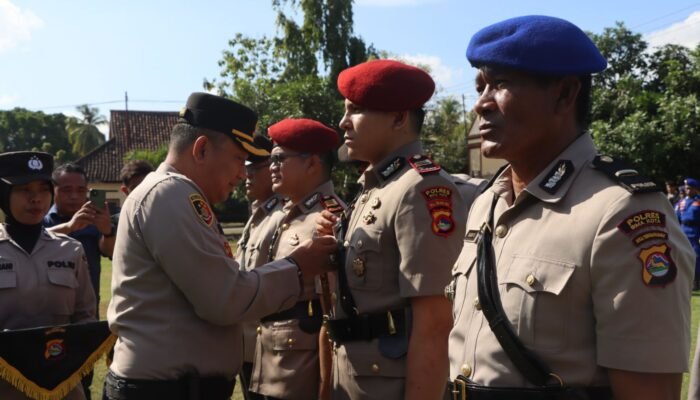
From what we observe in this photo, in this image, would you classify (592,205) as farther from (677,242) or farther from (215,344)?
(215,344)

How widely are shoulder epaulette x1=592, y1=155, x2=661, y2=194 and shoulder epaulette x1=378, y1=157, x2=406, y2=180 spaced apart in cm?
116

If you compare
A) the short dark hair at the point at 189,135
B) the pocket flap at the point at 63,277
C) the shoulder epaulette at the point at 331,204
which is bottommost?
the pocket flap at the point at 63,277

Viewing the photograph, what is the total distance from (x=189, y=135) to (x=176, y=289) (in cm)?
69

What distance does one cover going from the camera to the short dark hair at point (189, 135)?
3035mm

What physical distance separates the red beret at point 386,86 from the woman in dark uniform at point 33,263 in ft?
7.00

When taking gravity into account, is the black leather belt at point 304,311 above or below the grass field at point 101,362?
above

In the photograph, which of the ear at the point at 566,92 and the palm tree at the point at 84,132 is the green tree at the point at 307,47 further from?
the palm tree at the point at 84,132

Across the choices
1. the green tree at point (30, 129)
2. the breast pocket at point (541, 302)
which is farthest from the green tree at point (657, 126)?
the green tree at point (30, 129)

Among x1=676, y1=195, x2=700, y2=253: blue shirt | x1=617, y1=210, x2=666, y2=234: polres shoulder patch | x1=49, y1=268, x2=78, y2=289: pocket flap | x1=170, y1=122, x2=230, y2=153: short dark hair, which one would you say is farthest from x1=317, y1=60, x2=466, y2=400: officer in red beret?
x1=676, y1=195, x2=700, y2=253: blue shirt

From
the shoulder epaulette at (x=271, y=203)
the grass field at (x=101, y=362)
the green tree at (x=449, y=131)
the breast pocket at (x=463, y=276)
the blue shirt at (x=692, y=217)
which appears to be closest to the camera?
the breast pocket at (x=463, y=276)

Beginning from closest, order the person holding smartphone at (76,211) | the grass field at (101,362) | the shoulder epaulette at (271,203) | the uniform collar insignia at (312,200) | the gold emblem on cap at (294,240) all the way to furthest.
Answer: the gold emblem on cap at (294,240) < the uniform collar insignia at (312,200) < the shoulder epaulette at (271,203) < the person holding smartphone at (76,211) < the grass field at (101,362)

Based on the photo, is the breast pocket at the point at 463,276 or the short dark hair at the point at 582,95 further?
the breast pocket at the point at 463,276

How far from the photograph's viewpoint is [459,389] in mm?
2021

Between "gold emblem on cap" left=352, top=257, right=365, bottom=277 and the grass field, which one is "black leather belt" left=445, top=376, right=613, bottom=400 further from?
the grass field
